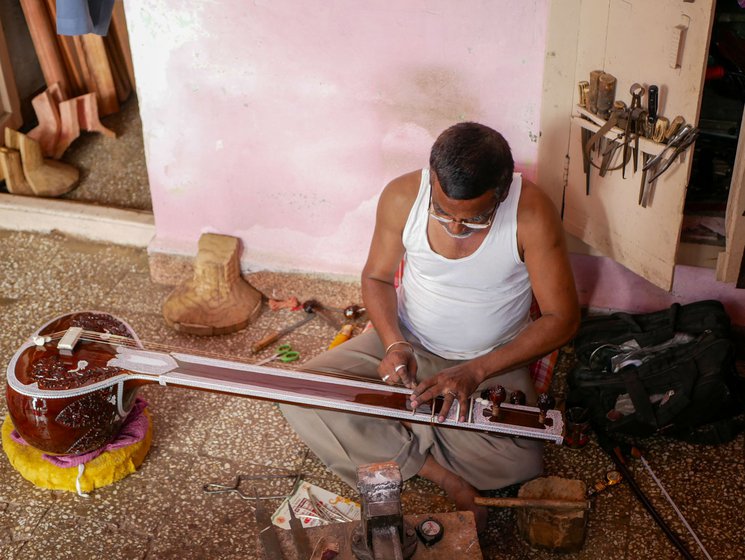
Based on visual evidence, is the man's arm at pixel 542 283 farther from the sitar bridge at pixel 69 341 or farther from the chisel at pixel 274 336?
the sitar bridge at pixel 69 341

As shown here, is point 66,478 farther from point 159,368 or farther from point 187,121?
point 187,121

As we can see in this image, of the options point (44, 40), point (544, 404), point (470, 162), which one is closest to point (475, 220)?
point (470, 162)

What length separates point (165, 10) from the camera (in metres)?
3.97

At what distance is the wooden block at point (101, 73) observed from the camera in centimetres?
562

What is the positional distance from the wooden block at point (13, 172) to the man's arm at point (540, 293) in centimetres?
336

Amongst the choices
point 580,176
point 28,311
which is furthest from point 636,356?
point 28,311

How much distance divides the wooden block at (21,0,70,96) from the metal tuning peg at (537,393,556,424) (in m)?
4.06

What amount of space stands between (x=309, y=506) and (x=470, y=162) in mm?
1508

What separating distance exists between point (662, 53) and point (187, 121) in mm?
2244

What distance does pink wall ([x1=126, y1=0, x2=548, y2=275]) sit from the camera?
376 centimetres

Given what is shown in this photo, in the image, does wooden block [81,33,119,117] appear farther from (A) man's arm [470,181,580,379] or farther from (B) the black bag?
(B) the black bag

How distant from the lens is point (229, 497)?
11.5 ft

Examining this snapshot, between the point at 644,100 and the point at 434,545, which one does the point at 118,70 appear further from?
the point at 434,545

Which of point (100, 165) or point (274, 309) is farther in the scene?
point (100, 165)
